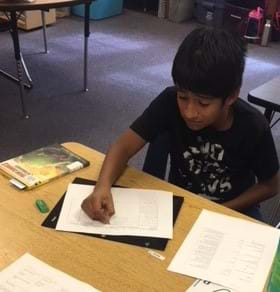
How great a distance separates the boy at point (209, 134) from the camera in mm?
1081

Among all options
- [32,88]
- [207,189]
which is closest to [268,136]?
[207,189]

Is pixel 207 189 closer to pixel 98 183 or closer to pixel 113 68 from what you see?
pixel 98 183

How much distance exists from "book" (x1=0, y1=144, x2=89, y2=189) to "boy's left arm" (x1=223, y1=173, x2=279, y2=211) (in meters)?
0.42

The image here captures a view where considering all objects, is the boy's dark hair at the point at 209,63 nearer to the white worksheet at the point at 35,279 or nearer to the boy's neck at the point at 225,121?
the boy's neck at the point at 225,121

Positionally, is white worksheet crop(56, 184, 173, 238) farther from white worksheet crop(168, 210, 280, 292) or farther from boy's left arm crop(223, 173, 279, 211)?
boy's left arm crop(223, 173, 279, 211)

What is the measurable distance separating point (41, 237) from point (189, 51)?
0.55 m

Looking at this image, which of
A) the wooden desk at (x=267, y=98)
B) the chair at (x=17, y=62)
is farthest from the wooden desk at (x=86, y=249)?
the chair at (x=17, y=62)

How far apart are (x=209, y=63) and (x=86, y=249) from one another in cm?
51

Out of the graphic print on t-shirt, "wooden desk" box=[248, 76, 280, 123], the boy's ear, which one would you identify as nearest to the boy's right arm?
the graphic print on t-shirt

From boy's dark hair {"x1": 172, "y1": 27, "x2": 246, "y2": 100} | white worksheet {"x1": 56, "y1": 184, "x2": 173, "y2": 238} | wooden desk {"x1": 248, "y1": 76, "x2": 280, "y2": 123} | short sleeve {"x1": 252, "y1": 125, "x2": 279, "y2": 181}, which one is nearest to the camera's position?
white worksheet {"x1": 56, "y1": 184, "x2": 173, "y2": 238}

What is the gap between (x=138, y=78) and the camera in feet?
11.8

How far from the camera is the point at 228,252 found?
0.91m

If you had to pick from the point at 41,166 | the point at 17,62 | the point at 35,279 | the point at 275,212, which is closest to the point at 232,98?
the point at 41,166

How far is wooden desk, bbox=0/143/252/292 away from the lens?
83cm
